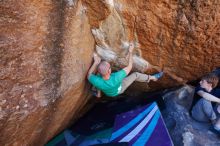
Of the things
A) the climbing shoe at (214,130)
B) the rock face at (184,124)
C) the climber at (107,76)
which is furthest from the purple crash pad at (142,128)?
the climbing shoe at (214,130)

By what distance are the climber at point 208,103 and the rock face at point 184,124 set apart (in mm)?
114

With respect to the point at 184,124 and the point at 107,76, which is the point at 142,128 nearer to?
the point at 184,124

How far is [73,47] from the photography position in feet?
10.9

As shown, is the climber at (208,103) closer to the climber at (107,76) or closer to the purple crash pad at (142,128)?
the purple crash pad at (142,128)

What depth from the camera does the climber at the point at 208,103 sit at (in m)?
3.79

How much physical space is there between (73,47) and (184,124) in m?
1.72

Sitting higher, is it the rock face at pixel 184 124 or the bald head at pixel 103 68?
the bald head at pixel 103 68

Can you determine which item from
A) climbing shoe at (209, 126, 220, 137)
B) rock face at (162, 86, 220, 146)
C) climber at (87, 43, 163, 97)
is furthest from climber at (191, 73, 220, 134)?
climber at (87, 43, 163, 97)

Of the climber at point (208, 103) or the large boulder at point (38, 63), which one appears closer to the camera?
the large boulder at point (38, 63)

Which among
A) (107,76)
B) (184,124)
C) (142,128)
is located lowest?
(184,124)

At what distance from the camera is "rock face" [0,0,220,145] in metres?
2.80

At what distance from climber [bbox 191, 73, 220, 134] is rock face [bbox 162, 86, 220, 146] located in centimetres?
11

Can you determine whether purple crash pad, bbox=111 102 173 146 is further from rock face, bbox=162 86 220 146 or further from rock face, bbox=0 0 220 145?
rock face, bbox=0 0 220 145

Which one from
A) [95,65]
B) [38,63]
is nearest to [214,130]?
[95,65]
